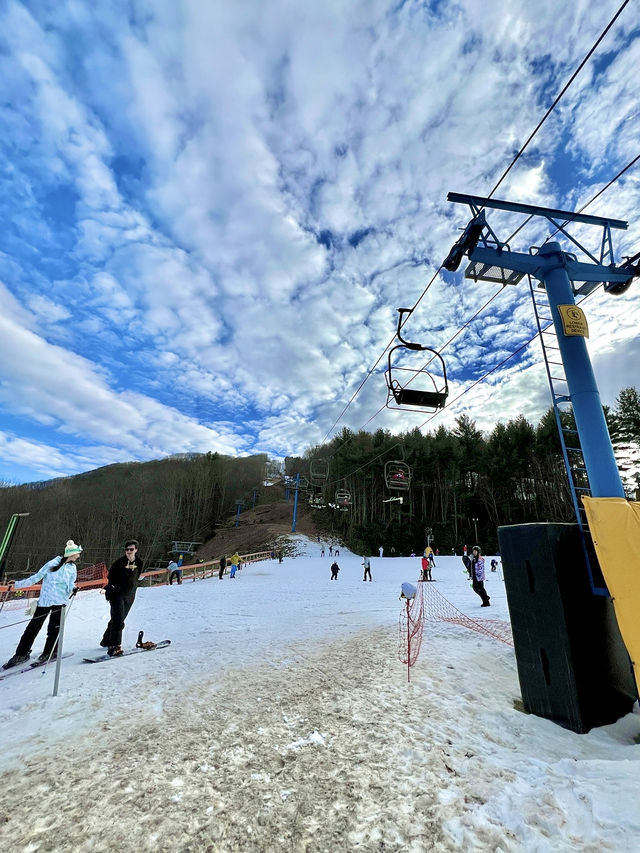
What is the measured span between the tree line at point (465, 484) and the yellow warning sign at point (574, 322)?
28.8 meters

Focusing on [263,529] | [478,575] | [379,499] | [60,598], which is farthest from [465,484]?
[60,598]

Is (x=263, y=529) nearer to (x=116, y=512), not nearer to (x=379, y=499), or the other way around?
(x=379, y=499)

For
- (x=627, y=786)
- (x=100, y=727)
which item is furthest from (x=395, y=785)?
(x=100, y=727)

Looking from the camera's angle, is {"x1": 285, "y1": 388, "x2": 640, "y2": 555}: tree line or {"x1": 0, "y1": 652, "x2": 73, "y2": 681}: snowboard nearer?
{"x1": 0, "y1": 652, "x2": 73, "y2": 681}: snowboard

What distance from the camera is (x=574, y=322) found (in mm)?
5656

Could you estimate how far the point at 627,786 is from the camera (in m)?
2.52

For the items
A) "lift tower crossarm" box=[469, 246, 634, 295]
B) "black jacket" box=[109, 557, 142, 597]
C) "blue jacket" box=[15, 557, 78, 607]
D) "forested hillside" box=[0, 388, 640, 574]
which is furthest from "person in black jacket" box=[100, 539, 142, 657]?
"forested hillside" box=[0, 388, 640, 574]

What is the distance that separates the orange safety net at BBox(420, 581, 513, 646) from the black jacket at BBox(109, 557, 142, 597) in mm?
6385

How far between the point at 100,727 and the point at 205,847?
1.97 m

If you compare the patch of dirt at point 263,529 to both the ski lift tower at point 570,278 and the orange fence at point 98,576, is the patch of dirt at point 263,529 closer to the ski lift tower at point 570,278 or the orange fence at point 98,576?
the orange fence at point 98,576

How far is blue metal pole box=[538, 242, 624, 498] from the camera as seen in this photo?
5098 millimetres

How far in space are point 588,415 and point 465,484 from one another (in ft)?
140

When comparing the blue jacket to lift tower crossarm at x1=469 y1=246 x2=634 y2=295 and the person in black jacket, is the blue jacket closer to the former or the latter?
the person in black jacket

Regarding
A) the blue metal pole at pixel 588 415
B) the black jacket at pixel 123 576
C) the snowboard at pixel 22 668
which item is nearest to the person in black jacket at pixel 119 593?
the black jacket at pixel 123 576
